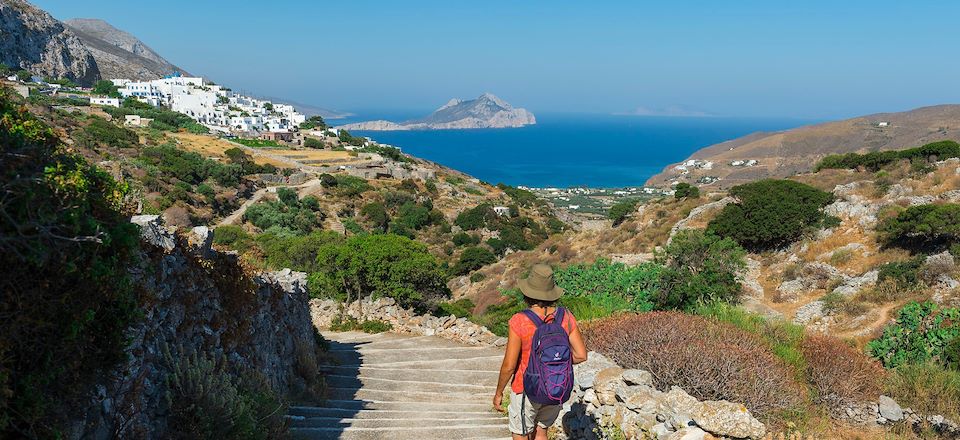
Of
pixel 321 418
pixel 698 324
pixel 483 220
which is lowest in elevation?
pixel 483 220

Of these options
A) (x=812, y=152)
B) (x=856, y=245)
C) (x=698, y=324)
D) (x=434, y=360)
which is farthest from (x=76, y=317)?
(x=812, y=152)

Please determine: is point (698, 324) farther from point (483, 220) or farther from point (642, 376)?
point (483, 220)

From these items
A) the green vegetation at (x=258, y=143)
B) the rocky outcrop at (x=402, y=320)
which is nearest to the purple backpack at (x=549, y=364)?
the rocky outcrop at (x=402, y=320)

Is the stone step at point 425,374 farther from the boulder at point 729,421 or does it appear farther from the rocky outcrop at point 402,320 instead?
→ the boulder at point 729,421

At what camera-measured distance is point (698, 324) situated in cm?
757

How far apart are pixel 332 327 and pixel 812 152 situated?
124m

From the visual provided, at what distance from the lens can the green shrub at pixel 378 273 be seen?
1827 cm

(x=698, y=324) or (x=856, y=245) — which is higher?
(x=698, y=324)

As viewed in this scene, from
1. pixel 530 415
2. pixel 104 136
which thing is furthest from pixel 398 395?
pixel 104 136

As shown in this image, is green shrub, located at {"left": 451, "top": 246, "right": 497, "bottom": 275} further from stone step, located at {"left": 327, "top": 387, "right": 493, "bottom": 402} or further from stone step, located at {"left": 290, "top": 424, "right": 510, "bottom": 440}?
stone step, located at {"left": 290, "top": 424, "right": 510, "bottom": 440}

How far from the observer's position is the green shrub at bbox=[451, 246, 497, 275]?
35625 millimetres

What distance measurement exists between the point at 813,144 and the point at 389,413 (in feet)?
440

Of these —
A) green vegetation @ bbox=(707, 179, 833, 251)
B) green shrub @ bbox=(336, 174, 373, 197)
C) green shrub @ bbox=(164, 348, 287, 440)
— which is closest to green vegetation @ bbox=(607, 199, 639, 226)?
green vegetation @ bbox=(707, 179, 833, 251)

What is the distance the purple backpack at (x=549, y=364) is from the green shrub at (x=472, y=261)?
30900 mm
